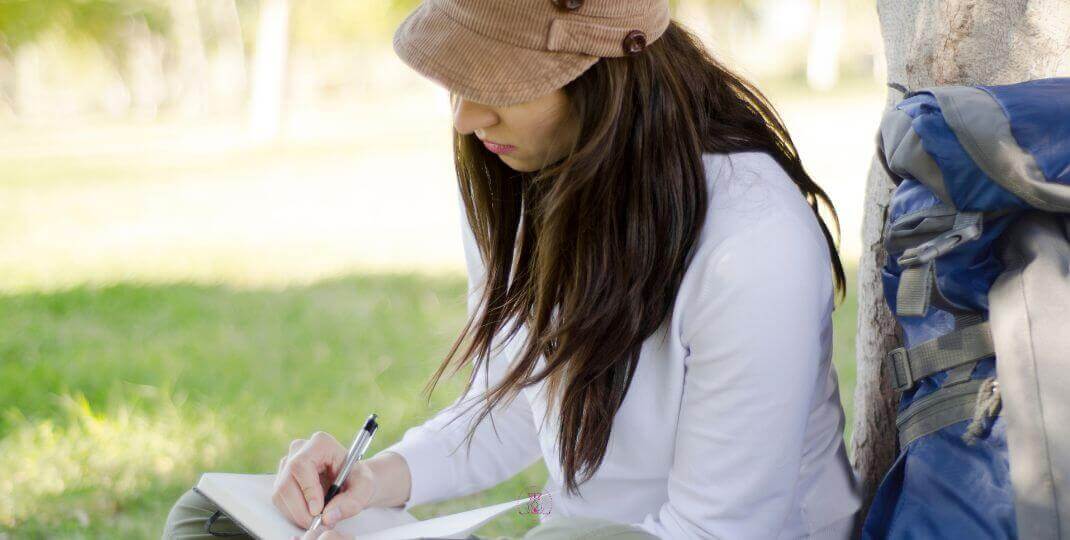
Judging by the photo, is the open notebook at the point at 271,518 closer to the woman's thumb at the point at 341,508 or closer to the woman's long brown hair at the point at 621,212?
the woman's thumb at the point at 341,508

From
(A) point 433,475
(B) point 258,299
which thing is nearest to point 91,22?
(B) point 258,299

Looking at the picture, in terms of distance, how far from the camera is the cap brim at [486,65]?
1.48m

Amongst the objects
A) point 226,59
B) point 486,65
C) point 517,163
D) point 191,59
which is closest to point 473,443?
point 517,163

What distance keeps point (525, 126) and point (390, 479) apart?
2.31ft

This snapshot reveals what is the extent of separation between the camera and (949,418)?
1.41m

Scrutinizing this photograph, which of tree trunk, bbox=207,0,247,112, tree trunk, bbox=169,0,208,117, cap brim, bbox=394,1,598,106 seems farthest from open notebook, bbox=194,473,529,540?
tree trunk, bbox=169,0,208,117

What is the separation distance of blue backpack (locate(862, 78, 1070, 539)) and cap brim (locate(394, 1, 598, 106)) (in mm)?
447

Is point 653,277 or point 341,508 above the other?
point 653,277

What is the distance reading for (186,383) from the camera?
13.9 feet

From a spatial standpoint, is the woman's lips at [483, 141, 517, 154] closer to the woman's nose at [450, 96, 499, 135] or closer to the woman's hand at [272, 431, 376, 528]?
the woman's nose at [450, 96, 499, 135]

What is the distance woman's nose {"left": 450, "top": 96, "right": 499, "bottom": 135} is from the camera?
1575mm

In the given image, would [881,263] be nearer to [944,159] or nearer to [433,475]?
[944,159]

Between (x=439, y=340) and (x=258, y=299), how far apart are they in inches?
52.2

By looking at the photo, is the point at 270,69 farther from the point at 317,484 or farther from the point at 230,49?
the point at 230,49
